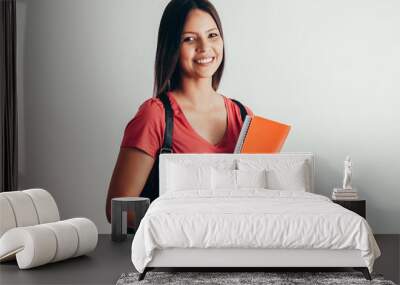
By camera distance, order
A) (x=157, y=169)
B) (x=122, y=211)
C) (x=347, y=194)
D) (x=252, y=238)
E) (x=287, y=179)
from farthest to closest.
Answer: (x=157, y=169) < (x=347, y=194) < (x=122, y=211) < (x=287, y=179) < (x=252, y=238)

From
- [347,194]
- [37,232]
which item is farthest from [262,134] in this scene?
[37,232]

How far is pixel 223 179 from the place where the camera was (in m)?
6.36

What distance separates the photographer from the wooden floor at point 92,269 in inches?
191

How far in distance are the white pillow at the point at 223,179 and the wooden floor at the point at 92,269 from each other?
40.8 inches

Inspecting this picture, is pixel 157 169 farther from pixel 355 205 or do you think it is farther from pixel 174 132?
pixel 355 205

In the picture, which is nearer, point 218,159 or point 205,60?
point 218,159

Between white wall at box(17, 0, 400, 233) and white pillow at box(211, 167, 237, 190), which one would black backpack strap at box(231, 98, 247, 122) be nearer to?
white wall at box(17, 0, 400, 233)

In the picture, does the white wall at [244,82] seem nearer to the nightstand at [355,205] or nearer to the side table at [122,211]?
the nightstand at [355,205]

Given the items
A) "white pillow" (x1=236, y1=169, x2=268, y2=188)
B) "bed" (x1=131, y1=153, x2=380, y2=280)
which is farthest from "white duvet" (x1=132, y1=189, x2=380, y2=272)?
"white pillow" (x1=236, y1=169, x2=268, y2=188)

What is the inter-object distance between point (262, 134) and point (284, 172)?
0.69 m

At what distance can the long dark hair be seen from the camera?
7051mm

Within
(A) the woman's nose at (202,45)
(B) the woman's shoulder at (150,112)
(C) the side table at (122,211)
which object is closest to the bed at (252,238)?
(C) the side table at (122,211)

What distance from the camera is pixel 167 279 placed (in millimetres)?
4828

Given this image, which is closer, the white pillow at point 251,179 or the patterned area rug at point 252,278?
the patterned area rug at point 252,278
